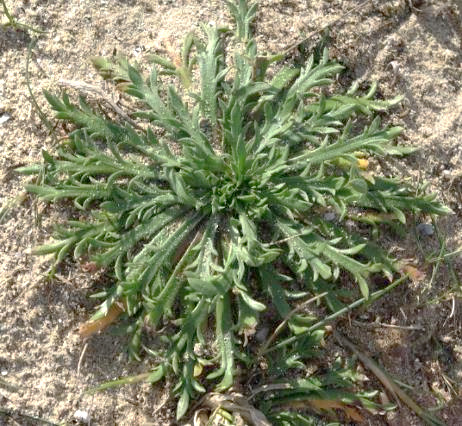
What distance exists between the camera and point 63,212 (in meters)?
3.47

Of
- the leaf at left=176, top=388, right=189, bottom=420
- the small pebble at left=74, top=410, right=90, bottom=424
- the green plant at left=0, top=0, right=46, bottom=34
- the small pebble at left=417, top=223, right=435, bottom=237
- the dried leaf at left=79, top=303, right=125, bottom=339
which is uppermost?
the green plant at left=0, top=0, right=46, bottom=34

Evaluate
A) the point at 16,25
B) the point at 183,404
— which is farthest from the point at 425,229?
the point at 16,25

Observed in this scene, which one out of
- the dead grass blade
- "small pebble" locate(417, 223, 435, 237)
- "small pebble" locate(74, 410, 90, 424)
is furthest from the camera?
"small pebble" locate(417, 223, 435, 237)

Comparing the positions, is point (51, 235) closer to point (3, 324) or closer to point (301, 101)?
point (3, 324)

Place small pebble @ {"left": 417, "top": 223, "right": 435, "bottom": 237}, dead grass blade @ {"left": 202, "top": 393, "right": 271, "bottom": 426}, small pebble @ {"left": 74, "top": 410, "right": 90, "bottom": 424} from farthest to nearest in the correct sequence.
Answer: small pebble @ {"left": 417, "top": 223, "right": 435, "bottom": 237} → small pebble @ {"left": 74, "top": 410, "right": 90, "bottom": 424} → dead grass blade @ {"left": 202, "top": 393, "right": 271, "bottom": 426}

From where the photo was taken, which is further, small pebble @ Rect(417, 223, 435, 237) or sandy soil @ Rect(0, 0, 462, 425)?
small pebble @ Rect(417, 223, 435, 237)

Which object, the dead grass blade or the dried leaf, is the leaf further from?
the dried leaf

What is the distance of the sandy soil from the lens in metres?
3.27

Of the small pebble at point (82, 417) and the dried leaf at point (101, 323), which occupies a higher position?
the dried leaf at point (101, 323)

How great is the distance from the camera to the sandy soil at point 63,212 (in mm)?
3273

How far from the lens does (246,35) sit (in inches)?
146

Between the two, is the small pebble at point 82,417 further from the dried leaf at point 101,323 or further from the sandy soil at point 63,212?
the dried leaf at point 101,323

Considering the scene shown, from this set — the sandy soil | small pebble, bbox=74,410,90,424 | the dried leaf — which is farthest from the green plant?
small pebble, bbox=74,410,90,424

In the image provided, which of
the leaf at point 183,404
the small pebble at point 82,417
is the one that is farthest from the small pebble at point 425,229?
the small pebble at point 82,417
